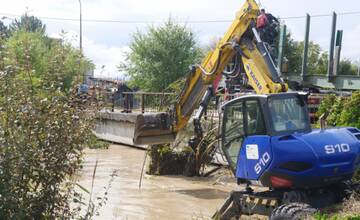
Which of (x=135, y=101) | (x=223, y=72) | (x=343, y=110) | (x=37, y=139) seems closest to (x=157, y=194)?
(x=223, y=72)

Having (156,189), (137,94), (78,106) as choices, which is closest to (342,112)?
(156,189)

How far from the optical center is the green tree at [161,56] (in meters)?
39.3

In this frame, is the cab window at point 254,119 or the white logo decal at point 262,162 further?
the cab window at point 254,119

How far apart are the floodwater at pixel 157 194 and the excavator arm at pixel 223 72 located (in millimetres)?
1268

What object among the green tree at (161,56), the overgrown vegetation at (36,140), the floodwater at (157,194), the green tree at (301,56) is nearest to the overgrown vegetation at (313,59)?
the green tree at (301,56)

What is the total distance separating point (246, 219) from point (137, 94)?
15.4 metres

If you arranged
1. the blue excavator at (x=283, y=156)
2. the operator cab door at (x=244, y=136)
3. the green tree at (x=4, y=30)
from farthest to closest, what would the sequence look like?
the operator cab door at (x=244, y=136)
the blue excavator at (x=283, y=156)
the green tree at (x=4, y=30)

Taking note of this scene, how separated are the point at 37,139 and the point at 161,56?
35.4 metres

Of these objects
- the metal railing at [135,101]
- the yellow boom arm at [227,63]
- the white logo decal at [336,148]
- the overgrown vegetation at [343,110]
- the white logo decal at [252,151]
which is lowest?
the metal railing at [135,101]

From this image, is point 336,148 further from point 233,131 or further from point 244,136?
point 233,131

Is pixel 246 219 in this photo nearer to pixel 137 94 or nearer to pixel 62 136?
pixel 62 136

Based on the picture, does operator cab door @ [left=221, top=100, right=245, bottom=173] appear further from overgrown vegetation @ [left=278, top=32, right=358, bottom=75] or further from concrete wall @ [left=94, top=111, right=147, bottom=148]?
overgrown vegetation @ [left=278, top=32, right=358, bottom=75]

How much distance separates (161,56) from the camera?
1572 inches

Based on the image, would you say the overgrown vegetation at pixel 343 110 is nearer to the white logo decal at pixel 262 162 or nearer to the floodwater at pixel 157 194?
the floodwater at pixel 157 194
